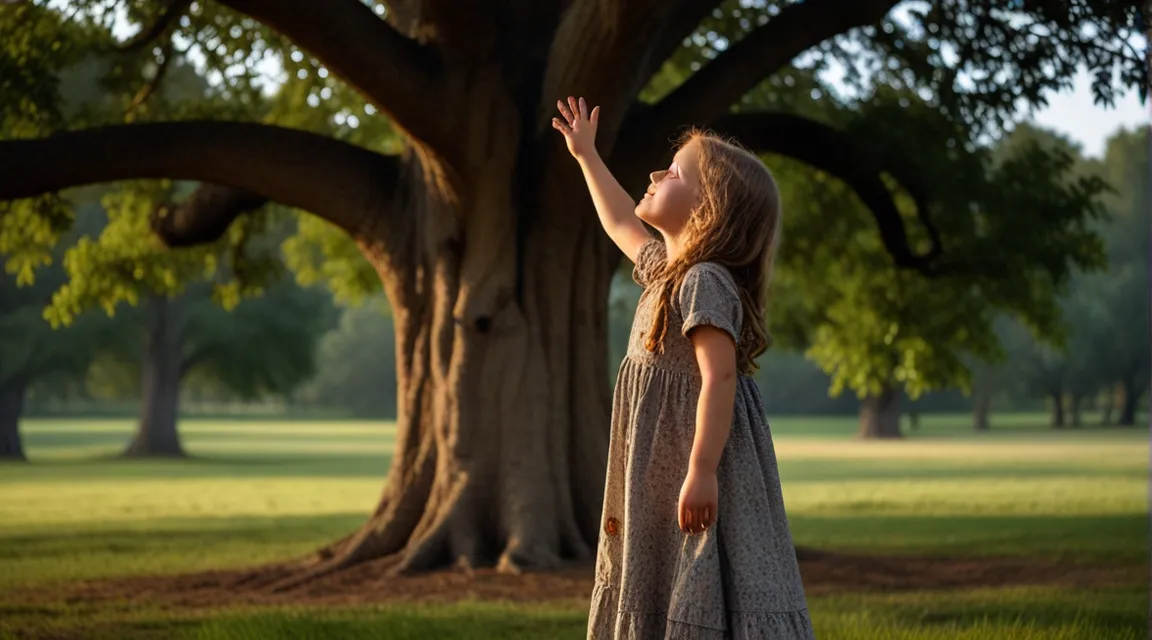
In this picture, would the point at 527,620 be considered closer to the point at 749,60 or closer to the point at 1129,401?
the point at 749,60

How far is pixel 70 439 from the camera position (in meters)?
48.2

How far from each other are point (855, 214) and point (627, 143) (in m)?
5.94

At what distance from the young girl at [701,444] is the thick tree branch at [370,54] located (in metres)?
4.53

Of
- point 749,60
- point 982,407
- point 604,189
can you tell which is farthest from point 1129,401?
point 604,189

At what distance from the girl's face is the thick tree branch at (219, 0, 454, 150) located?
444 cm

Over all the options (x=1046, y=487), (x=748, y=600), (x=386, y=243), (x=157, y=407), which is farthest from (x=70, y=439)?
(x=748, y=600)

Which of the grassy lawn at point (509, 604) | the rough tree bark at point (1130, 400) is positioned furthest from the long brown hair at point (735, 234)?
the rough tree bark at point (1130, 400)

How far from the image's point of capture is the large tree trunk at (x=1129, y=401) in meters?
55.6

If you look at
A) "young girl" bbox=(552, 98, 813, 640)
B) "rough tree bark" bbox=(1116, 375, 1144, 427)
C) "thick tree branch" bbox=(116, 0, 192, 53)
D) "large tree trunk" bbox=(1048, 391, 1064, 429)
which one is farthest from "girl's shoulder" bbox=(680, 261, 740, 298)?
"large tree trunk" bbox=(1048, 391, 1064, 429)

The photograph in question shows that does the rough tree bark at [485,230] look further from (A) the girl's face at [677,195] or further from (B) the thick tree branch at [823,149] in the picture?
(A) the girl's face at [677,195]

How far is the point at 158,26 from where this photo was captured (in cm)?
1254

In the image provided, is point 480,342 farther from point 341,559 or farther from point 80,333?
point 80,333

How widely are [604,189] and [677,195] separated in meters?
0.55

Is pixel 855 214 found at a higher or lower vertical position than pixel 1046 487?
higher
